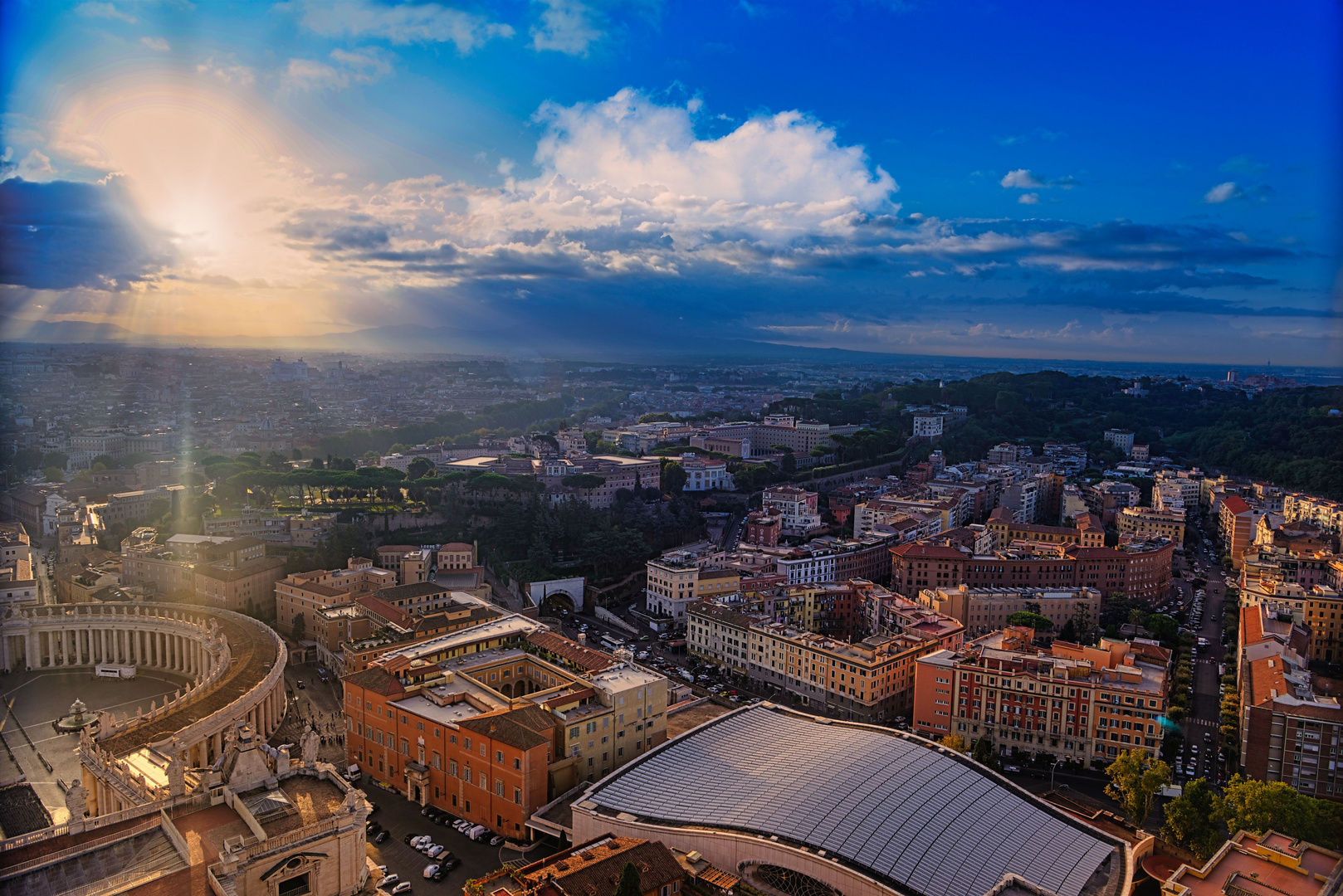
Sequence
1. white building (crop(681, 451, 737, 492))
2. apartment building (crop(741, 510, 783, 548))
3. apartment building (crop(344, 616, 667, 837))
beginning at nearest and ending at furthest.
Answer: apartment building (crop(344, 616, 667, 837))
apartment building (crop(741, 510, 783, 548))
white building (crop(681, 451, 737, 492))

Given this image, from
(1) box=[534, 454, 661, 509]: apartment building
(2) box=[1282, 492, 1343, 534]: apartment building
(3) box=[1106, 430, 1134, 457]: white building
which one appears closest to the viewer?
(2) box=[1282, 492, 1343, 534]: apartment building

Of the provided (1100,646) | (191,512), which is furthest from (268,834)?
(191,512)

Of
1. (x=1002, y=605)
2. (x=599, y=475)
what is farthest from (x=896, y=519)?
(x=599, y=475)

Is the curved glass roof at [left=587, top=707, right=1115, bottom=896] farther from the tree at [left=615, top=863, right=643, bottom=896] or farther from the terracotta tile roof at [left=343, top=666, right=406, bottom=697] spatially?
the terracotta tile roof at [left=343, top=666, right=406, bottom=697]

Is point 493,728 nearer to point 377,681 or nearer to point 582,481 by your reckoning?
point 377,681

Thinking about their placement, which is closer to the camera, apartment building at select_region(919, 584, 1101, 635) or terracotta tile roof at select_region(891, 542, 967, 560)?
apartment building at select_region(919, 584, 1101, 635)

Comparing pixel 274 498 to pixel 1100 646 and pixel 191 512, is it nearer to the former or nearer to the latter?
pixel 191 512

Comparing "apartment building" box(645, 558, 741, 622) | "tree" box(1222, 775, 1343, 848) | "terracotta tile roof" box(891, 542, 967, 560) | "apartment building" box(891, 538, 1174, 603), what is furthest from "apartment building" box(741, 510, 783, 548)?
"tree" box(1222, 775, 1343, 848)
